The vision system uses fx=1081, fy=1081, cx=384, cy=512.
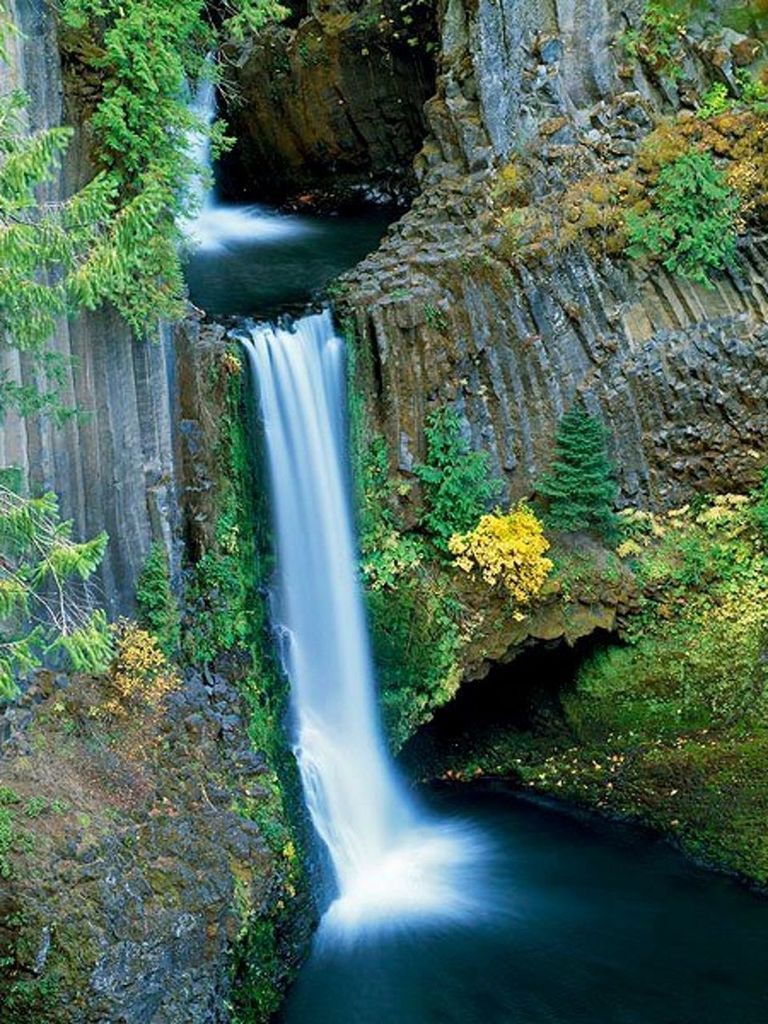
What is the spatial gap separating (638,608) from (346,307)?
19.3 feet

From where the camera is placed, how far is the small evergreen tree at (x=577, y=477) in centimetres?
1507

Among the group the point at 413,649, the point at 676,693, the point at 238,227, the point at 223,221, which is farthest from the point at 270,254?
the point at 676,693

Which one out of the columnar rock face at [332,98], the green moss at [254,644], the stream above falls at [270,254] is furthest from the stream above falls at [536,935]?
the columnar rock face at [332,98]

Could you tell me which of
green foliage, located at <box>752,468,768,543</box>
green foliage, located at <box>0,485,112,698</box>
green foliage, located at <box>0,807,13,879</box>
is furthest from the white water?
green foliage, located at <box>0,807,13,879</box>

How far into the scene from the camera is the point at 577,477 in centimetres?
1509

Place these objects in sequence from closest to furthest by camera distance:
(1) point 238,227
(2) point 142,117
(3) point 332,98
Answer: (2) point 142,117 → (1) point 238,227 → (3) point 332,98

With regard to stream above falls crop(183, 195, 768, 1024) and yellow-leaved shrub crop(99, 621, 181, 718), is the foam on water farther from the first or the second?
yellow-leaved shrub crop(99, 621, 181, 718)

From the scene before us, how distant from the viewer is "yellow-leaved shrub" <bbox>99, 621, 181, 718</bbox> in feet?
37.7

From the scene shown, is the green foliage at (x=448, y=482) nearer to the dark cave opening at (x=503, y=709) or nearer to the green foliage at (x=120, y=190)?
the dark cave opening at (x=503, y=709)

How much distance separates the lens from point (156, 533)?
40.9 ft

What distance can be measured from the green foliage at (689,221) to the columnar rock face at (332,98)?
21.0 feet

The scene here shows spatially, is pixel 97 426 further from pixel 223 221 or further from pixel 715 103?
pixel 223 221

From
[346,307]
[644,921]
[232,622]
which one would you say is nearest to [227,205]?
[346,307]

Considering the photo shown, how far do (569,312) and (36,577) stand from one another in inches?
357
